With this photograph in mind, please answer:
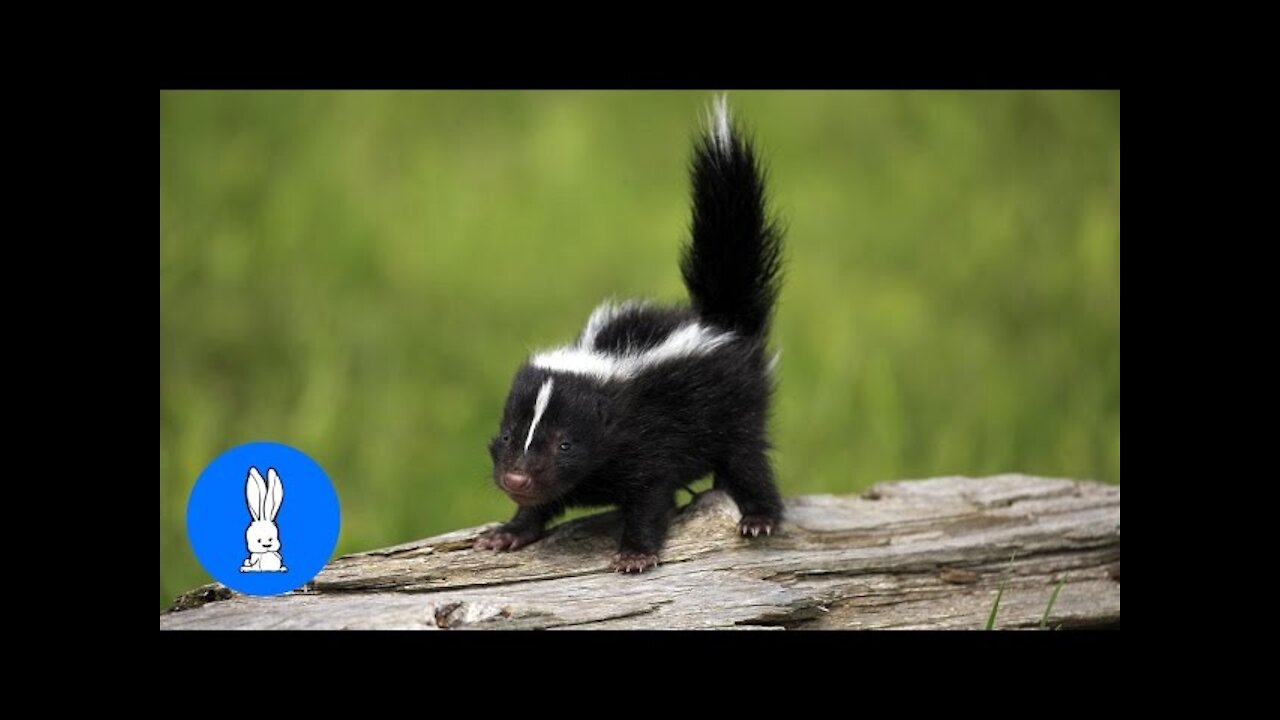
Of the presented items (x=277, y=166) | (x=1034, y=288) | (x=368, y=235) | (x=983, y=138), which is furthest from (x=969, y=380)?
(x=277, y=166)

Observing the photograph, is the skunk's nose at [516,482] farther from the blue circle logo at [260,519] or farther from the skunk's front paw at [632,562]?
the blue circle logo at [260,519]

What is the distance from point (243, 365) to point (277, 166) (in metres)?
1.83

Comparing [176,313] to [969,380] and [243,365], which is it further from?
[969,380]

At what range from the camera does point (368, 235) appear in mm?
9414

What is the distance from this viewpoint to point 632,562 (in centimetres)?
489

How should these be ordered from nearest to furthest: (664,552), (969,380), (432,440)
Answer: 1. (664,552)
2. (432,440)
3. (969,380)

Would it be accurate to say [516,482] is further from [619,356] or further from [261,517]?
[261,517]

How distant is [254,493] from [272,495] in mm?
60

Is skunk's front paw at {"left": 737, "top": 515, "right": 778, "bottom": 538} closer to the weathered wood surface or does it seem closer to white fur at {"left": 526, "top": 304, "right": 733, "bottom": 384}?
the weathered wood surface

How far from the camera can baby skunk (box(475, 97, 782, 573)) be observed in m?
4.88

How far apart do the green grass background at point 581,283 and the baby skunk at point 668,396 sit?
174cm

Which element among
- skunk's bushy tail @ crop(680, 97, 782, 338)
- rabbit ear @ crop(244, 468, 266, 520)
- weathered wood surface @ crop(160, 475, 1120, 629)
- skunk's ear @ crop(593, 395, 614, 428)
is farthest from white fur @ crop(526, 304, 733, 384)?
rabbit ear @ crop(244, 468, 266, 520)

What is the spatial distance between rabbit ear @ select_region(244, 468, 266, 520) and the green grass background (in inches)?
93.3

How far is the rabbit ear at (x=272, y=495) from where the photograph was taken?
4.41 m
